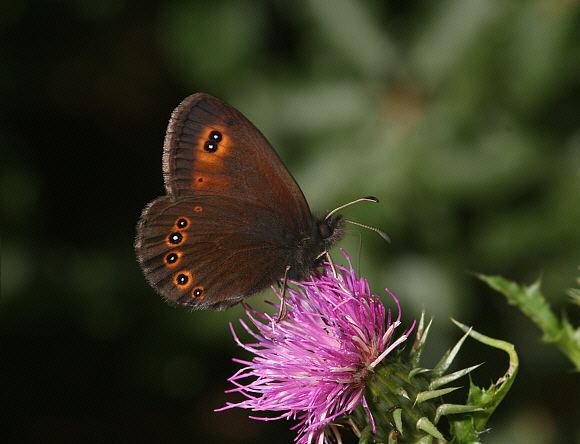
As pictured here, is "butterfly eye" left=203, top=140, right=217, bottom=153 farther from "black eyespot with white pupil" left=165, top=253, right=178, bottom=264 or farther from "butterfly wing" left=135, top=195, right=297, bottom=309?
"black eyespot with white pupil" left=165, top=253, right=178, bottom=264

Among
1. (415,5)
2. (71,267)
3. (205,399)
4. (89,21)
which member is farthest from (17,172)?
(415,5)

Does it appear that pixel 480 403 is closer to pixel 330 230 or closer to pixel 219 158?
pixel 330 230

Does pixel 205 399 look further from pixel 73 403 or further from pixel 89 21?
pixel 89 21

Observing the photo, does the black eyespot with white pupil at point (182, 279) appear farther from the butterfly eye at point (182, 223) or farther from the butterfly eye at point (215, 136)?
the butterfly eye at point (215, 136)

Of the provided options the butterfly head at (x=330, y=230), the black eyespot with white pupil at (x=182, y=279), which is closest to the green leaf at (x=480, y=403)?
the butterfly head at (x=330, y=230)

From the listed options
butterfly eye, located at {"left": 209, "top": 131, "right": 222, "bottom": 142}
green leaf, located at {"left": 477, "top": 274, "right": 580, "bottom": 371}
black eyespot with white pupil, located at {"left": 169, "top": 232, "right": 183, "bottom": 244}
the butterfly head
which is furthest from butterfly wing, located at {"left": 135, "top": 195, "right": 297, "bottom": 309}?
green leaf, located at {"left": 477, "top": 274, "right": 580, "bottom": 371}

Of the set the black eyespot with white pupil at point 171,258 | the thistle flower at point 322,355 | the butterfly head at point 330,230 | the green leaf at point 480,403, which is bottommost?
the green leaf at point 480,403

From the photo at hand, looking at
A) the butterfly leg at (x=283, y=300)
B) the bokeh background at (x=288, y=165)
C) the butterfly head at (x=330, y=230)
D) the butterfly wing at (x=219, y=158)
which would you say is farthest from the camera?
the bokeh background at (x=288, y=165)
